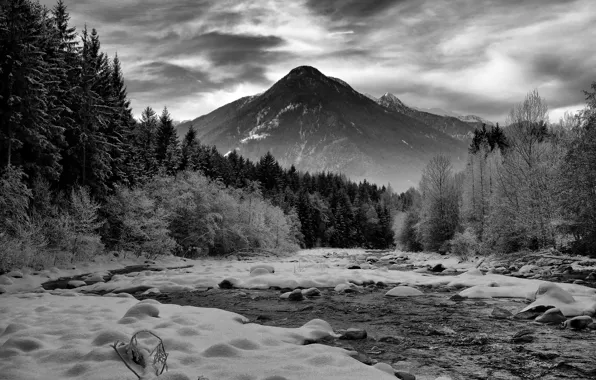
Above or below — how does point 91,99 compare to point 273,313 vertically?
above

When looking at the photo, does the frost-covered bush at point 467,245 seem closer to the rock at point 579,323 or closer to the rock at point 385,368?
the rock at point 579,323

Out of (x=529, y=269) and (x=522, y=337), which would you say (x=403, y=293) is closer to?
(x=522, y=337)

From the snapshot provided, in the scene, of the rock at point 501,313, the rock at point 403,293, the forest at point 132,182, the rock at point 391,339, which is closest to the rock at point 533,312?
the rock at point 501,313

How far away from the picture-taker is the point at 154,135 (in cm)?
4828

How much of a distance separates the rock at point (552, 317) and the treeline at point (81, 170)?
21201 millimetres

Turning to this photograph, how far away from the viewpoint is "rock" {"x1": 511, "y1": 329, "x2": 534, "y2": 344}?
6.64m

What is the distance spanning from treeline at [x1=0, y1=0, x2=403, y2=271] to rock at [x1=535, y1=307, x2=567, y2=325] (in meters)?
21.2

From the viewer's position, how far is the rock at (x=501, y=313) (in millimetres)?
8675

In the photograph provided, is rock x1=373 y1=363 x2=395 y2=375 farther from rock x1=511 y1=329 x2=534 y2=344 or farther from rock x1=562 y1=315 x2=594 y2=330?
rock x1=562 y1=315 x2=594 y2=330

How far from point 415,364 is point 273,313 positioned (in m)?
4.58

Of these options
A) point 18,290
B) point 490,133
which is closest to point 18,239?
point 18,290

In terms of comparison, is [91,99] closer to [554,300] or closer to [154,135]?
[154,135]

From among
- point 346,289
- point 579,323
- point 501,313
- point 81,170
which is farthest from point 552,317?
point 81,170

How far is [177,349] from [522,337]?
6.25 metres
